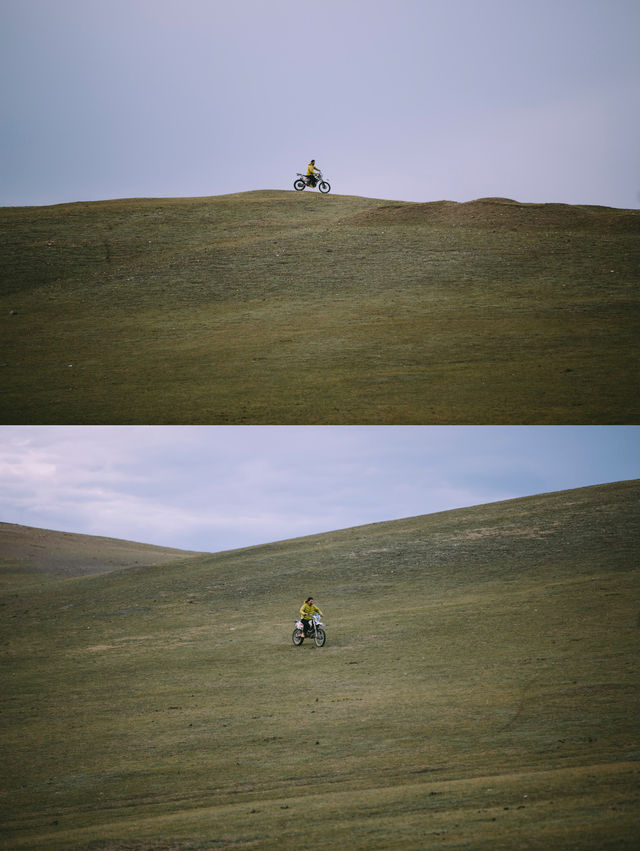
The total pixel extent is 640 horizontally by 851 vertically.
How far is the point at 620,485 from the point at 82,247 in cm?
4116

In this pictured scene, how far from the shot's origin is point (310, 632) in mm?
25672

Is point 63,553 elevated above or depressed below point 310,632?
above

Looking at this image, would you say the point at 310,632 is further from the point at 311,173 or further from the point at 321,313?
the point at 311,173

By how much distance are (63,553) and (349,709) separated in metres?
57.8

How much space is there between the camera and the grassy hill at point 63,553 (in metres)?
60.2

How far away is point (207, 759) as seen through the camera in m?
15.2

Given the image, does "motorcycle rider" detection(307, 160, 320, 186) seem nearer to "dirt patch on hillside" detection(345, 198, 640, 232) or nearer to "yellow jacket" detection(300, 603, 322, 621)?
"dirt patch on hillside" detection(345, 198, 640, 232)

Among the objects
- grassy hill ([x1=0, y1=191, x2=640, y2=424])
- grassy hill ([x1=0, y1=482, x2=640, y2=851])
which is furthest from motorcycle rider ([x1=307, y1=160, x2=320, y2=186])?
grassy hill ([x1=0, y1=482, x2=640, y2=851])

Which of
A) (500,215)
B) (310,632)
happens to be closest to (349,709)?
(310,632)

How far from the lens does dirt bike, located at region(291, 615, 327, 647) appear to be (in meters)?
25.4

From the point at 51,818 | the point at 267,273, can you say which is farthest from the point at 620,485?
the point at 51,818

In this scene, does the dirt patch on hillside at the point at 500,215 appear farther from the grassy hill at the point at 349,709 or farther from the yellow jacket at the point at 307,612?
the yellow jacket at the point at 307,612

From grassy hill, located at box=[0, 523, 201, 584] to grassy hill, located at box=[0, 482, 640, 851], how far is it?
74.4 ft

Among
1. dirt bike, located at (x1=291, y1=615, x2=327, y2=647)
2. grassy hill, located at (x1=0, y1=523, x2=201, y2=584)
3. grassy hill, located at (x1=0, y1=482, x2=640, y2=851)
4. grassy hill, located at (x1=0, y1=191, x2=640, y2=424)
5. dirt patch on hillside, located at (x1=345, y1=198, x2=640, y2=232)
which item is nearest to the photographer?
grassy hill, located at (x1=0, y1=482, x2=640, y2=851)
